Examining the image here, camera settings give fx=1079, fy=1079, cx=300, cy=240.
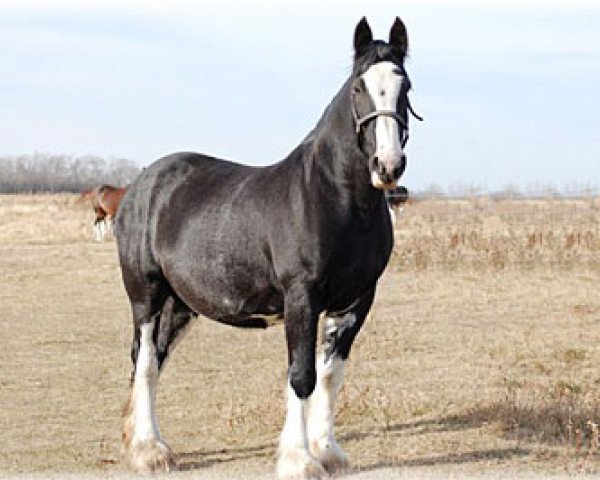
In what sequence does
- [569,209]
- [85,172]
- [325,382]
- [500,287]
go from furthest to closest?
[85,172], [569,209], [500,287], [325,382]

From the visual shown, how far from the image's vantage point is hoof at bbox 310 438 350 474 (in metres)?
5.79

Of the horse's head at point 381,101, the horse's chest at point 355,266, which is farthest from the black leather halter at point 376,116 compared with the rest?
the horse's chest at point 355,266

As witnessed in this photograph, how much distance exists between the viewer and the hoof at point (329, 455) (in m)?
5.79

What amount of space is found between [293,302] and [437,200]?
41.8 metres

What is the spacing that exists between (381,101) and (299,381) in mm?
1453

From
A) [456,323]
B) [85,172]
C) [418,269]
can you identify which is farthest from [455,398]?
[85,172]

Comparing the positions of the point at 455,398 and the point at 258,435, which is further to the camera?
the point at 455,398

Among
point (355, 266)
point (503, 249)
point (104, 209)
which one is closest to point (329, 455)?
point (355, 266)

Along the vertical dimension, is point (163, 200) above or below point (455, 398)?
above

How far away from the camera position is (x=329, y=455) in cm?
582

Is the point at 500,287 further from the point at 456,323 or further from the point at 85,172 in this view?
the point at 85,172

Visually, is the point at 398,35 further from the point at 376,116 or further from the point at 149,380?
the point at 149,380

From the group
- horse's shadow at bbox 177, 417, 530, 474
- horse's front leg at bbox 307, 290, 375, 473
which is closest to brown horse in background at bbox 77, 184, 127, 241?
horse's shadow at bbox 177, 417, 530, 474

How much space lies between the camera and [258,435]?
689 centimetres
